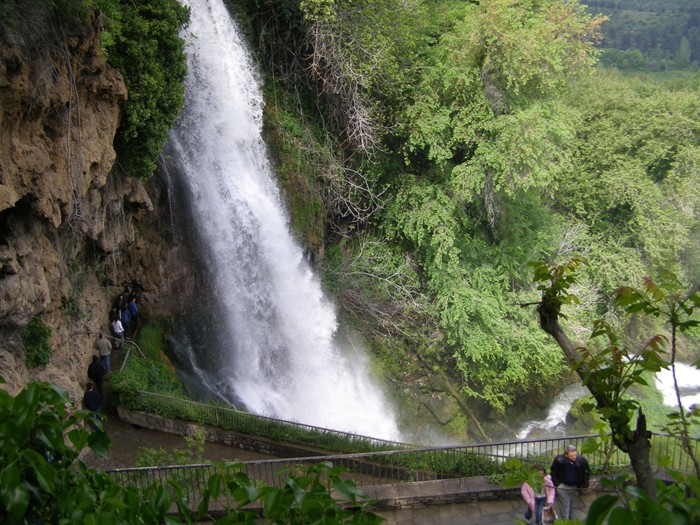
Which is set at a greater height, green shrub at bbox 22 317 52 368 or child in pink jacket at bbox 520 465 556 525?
green shrub at bbox 22 317 52 368

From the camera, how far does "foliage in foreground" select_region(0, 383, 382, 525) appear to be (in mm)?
2402

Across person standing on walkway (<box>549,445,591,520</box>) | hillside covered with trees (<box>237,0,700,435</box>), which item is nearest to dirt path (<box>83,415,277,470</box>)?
person standing on walkway (<box>549,445,591,520</box>)

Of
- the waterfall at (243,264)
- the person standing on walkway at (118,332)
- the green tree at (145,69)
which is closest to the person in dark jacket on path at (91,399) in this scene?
the person standing on walkway at (118,332)

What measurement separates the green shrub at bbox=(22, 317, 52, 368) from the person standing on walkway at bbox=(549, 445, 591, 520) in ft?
25.2

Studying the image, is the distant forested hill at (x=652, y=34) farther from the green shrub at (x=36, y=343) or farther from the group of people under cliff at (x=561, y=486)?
the green shrub at (x=36, y=343)

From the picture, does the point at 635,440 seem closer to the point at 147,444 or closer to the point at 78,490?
the point at 78,490

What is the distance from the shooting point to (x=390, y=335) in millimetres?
17016

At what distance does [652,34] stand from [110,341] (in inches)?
4744

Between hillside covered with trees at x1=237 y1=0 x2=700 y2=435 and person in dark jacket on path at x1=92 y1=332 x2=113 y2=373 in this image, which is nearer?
person in dark jacket on path at x1=92 y1=332 x2=113 y2=373

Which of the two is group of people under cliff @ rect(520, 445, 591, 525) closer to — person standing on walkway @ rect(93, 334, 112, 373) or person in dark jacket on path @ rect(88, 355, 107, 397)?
person in dark jacket on path @ rect(88, 355, 107, 397)

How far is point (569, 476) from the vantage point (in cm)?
707

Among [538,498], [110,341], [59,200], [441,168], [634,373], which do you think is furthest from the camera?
[441,168]

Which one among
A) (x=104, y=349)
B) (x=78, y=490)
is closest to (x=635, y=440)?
(x=78, y=490)

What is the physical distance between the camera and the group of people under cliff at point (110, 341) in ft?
32.0
